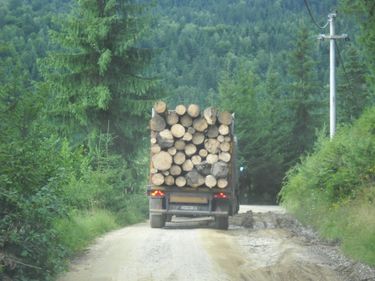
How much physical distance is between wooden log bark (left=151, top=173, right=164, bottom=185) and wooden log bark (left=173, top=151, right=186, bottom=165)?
22.8 inches

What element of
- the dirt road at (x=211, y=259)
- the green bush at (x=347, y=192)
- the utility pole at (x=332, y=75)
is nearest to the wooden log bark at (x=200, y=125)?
the dirt road at (x=211, y=259)

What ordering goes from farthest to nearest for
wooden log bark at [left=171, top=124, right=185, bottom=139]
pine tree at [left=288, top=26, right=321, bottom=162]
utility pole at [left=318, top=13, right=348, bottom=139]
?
pine tree at [left=288, top=26, right=321, bottom=162], utility pole at [left=318, top=13, right=348, bottom=139], wooden log bark at [left=171, top=124, right=185, bottom=139]

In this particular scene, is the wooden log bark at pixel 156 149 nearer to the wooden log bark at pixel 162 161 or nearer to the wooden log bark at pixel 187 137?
the wooden log bark at pixel 162 161

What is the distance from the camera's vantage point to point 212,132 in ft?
64.1

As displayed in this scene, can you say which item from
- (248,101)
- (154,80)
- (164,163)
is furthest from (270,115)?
(164,163)

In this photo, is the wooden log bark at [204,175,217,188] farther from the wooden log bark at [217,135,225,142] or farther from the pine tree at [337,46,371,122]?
the pine tree at [337,46,371,122]

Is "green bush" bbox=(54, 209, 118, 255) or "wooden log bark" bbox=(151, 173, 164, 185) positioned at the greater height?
"wooden log bark" bbox=(151, 173, 164, 185)

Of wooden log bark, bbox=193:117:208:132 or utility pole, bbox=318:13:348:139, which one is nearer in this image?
wooden log bark, bbox=193:117:208:132

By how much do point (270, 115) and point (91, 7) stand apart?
158ft

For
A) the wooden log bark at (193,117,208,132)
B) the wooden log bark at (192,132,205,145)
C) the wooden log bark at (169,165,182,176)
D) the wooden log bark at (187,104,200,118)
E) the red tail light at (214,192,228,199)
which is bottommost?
the red tail light at (214,192,228,199)

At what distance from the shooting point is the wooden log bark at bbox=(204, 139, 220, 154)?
19.4 metres

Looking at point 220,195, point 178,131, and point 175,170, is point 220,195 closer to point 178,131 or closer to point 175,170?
point 175,170

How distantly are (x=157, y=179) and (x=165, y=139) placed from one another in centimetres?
115

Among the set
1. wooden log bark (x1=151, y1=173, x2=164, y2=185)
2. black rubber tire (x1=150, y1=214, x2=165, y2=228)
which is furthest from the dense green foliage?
wooden log bark (x1=151, y1=173, x2=164, y2=185)
